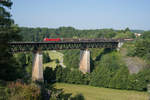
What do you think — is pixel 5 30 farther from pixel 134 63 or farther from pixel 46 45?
pixel 134 63

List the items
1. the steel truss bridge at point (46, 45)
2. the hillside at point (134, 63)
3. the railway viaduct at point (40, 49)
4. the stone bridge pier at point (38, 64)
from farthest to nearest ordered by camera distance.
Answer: the hillside at point (134, 63)
the stone bridge pier at point (38, 64)
the railway viaduct at point (40, 49)
the steel truss bridge at point (46, 45)

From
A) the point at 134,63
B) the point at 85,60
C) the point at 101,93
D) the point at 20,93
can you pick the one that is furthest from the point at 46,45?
the point at 20,93

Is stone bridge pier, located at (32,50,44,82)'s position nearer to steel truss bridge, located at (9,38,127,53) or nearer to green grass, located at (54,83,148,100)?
steel truss bridge, located at (9,38,127,53)

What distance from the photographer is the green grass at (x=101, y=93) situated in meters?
29.7

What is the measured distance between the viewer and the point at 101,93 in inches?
1282

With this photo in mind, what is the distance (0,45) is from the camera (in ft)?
49.5

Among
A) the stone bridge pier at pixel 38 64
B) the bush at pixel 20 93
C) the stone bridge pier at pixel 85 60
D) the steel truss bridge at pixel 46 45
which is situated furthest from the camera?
the stone bridge pier at pixel 85 60

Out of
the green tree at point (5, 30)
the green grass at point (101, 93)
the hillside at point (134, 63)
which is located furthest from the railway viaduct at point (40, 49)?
the green tree at point (5, 30)

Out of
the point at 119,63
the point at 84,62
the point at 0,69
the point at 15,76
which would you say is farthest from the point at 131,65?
the point at 0,69

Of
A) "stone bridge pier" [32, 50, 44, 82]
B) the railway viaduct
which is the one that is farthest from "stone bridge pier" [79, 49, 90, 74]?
"stone bridge pier" [32, 50, 44, 82]

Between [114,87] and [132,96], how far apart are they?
19.8ft

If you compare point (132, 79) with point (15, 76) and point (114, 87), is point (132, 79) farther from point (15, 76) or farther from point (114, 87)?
point (15, 76)

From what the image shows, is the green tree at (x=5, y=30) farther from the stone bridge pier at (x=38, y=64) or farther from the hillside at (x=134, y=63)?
the hillside at (x=134, y=63)

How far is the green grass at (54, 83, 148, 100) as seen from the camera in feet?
97.4
